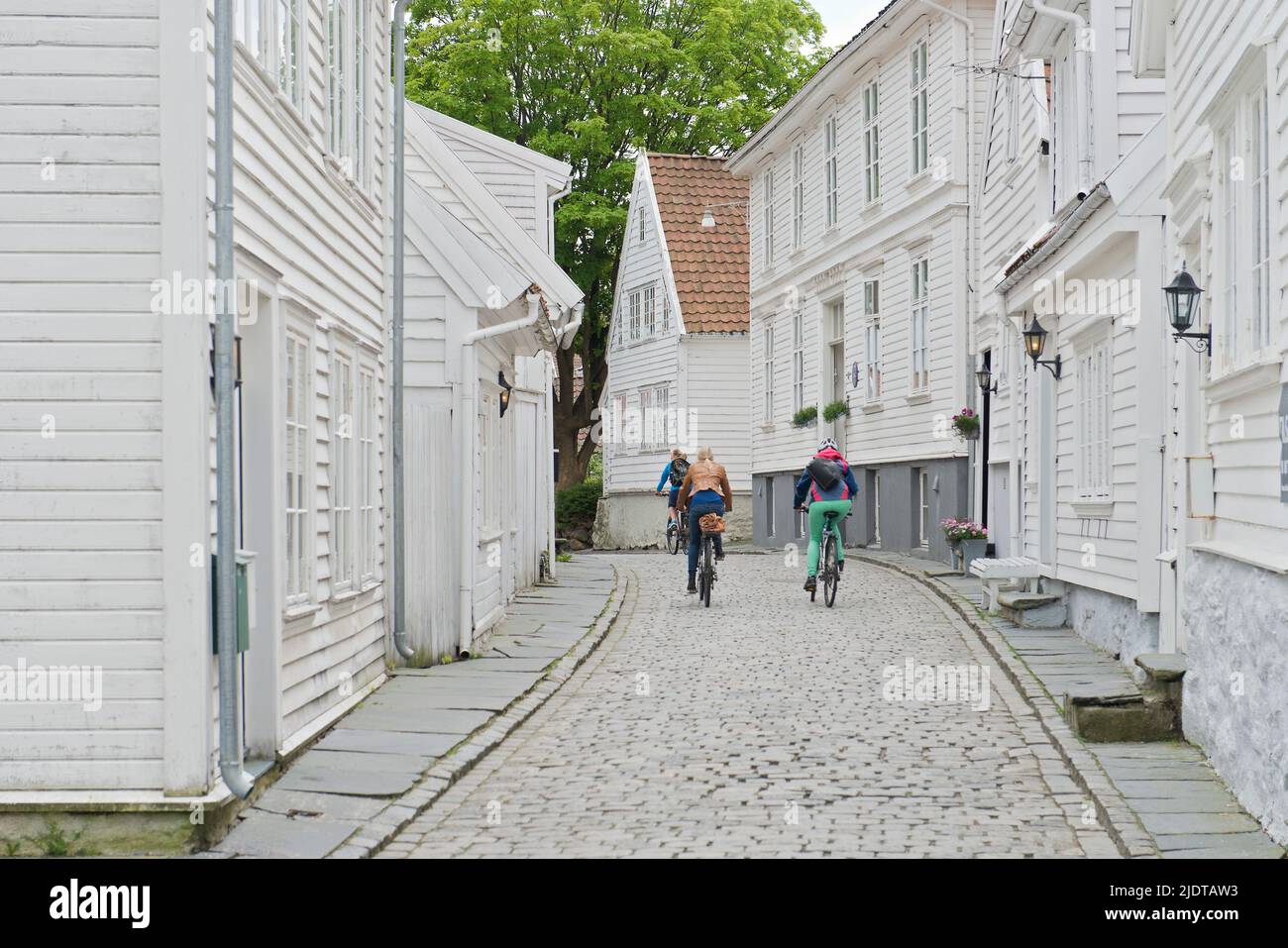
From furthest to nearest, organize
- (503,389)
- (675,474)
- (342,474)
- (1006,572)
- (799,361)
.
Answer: (799,361) → (675,474) → (503,389) → (1006,572) → (342,474)

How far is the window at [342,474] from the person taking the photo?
9609 mm

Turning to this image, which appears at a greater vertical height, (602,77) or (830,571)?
(602,77)

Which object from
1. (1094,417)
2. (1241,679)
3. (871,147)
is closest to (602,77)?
(871,147)

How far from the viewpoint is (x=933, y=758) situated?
8.54 meters

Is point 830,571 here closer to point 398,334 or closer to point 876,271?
point 398,334

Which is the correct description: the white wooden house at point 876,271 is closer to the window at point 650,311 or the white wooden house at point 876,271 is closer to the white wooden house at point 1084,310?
the window at point 650,311

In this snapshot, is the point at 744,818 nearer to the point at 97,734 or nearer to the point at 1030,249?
the point at 97,734

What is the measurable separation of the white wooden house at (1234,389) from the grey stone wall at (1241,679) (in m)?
0.01

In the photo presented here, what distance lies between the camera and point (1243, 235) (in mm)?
7707

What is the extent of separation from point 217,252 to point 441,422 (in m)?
5.55

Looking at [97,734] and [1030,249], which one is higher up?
[1030,249]

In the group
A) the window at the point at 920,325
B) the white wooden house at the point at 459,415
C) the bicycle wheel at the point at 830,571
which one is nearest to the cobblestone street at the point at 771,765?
the white wooden house at the point at 459,415

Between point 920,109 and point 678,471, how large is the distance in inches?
281
